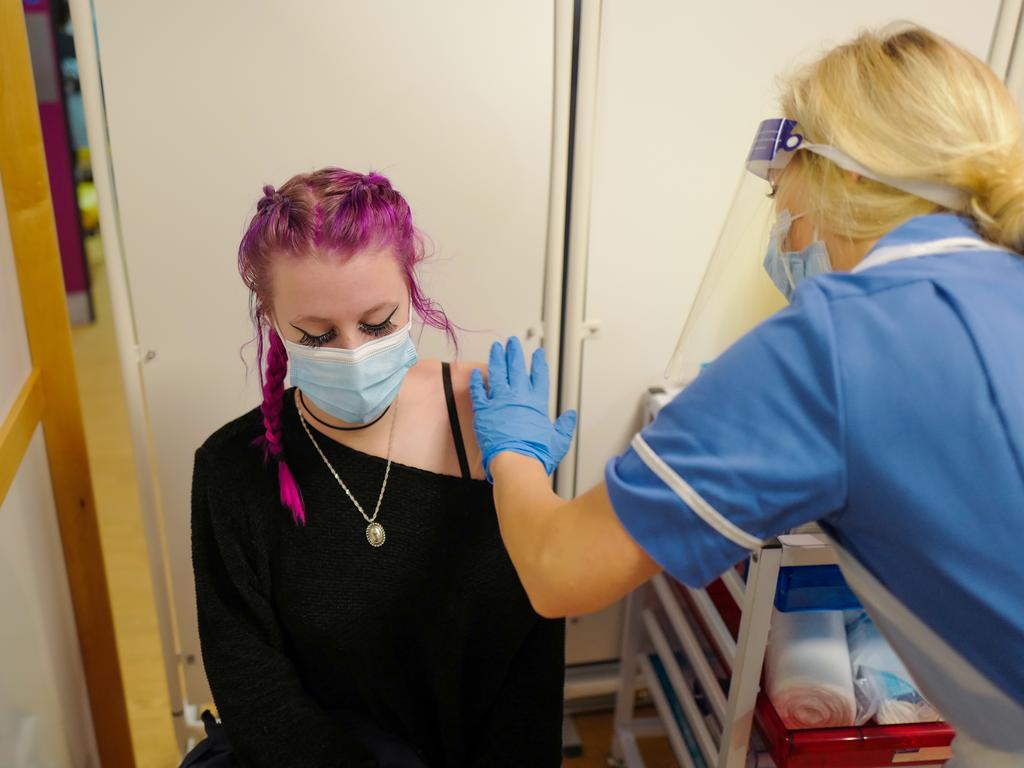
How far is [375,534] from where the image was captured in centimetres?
121

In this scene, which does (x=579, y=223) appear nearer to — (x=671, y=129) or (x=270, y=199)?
(x=671, y=129)

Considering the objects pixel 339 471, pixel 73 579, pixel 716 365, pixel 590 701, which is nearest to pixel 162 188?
pixel 339 471

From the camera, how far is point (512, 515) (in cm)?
97

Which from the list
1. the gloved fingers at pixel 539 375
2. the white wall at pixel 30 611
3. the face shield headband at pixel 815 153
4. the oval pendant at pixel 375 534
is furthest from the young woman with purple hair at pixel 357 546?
the face shield headband at pixel 815 153

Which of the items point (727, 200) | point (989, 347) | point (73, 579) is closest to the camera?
point (989, 347)

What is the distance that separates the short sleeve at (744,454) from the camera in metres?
0.77

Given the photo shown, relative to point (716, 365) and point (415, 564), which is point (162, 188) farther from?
point (716, 365)

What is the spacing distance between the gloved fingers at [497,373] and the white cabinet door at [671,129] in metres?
0.42

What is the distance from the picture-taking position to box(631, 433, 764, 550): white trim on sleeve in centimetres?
79

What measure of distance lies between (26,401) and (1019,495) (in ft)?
4.24

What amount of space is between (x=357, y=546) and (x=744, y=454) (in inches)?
24.9

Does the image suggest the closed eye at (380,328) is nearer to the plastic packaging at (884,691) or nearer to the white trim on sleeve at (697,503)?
the white trim on sleeve at (697,503)

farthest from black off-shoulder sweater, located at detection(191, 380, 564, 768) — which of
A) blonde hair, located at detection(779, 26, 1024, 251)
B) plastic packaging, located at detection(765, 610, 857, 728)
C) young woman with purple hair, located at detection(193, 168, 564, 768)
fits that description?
blonde hair, located at detection(779, 26, 1024, 251)

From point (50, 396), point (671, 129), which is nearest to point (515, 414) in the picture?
point (671, 129)
